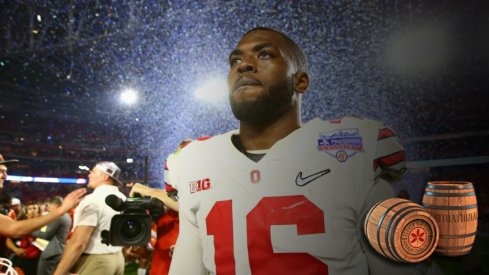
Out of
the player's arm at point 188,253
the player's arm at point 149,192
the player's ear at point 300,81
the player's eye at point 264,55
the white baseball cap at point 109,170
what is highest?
the player's eye at point 264,55

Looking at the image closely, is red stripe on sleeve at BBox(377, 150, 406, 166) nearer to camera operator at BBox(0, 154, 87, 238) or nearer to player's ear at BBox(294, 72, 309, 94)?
player's ear at BBox(294, 72, 309, 94)

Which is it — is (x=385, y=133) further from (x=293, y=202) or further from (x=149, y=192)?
(x=149, y=192)

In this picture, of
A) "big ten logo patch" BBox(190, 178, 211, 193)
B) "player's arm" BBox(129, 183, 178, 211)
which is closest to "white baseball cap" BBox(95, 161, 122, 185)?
"player's arm" BBox(129, 183, 178, 211)

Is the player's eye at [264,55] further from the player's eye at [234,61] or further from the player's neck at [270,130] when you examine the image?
the player's neck at [270,130]

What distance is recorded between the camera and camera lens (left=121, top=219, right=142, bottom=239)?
5.09 ft

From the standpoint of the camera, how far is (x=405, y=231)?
0.78 metres

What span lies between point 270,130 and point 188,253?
0.56 meters

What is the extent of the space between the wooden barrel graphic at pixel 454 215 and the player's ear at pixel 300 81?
0.58m

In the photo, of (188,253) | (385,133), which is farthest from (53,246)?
(385,133)

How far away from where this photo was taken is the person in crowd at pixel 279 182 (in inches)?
40.1

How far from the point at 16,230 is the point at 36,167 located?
22852 millimetres

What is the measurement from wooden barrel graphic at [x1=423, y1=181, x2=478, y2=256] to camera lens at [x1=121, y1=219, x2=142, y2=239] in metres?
1.23

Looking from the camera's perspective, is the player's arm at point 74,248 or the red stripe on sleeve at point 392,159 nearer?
the red stripe on sleeve at point 392,159

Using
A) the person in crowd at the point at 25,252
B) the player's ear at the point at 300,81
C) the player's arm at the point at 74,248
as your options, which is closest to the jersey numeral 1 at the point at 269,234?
the player's ear at the point at 300,81
